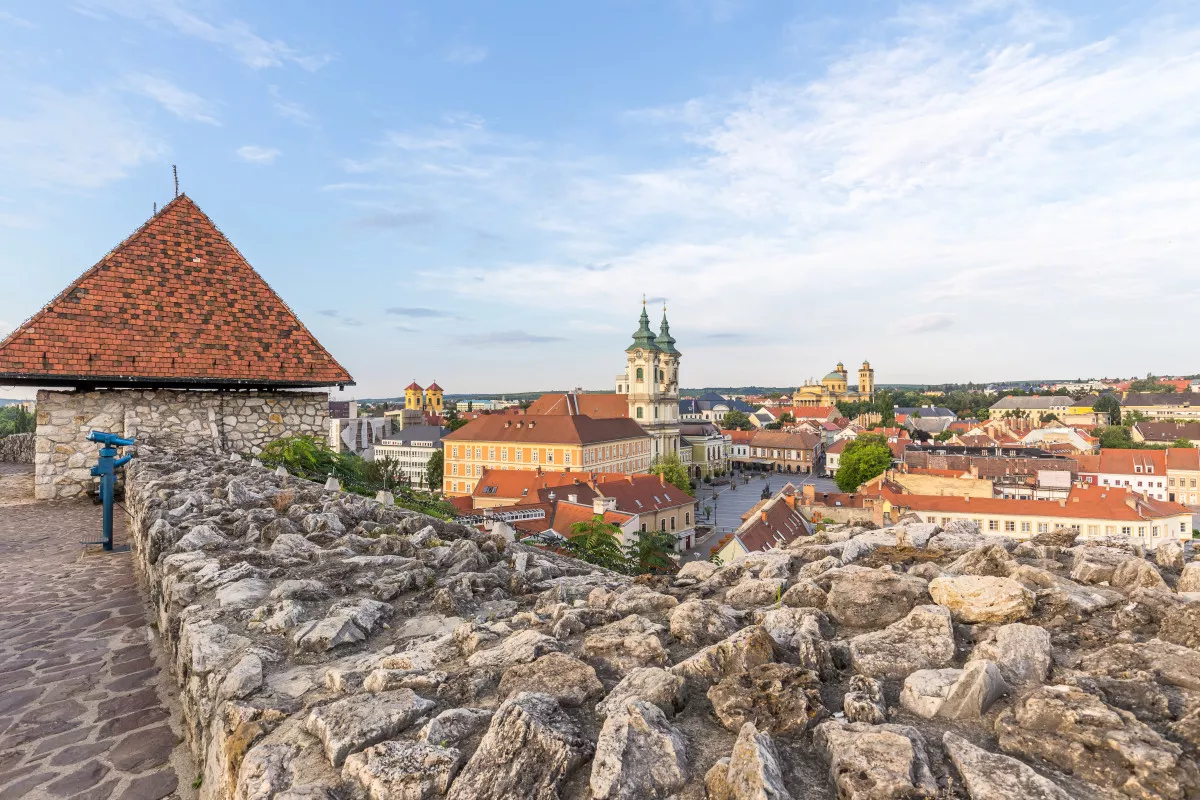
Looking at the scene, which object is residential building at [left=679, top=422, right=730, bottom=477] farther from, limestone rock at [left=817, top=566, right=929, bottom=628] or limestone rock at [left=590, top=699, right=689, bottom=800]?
limestone rock at [left=590, top=699, right=689, bottom=800]

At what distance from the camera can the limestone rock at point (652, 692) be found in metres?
1.66

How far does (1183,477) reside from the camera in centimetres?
4625

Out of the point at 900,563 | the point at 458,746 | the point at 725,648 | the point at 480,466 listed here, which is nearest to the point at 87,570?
the point at 458,746

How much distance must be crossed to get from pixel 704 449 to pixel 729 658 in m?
72.8

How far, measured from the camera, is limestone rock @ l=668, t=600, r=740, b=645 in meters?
2.15

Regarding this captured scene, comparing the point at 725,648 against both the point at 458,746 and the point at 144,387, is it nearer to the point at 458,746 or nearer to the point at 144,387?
the point at 458,746

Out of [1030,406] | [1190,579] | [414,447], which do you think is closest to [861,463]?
[414,447]

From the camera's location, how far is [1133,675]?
5.38ft

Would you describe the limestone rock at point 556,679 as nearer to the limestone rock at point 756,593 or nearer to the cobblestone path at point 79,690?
the limestone rock at point 756,593

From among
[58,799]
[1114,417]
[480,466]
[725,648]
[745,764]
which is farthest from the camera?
[1114,417]

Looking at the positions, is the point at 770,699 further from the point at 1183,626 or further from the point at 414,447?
the point at 414,447

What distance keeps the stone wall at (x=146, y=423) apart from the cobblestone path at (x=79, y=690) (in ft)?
11.6

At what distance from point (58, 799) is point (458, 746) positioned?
5.47 feet

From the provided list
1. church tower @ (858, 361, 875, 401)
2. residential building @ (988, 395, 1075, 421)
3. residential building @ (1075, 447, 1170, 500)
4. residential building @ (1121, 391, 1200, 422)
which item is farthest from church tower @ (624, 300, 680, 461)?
church tower @ (858, 361, 875, 401)
